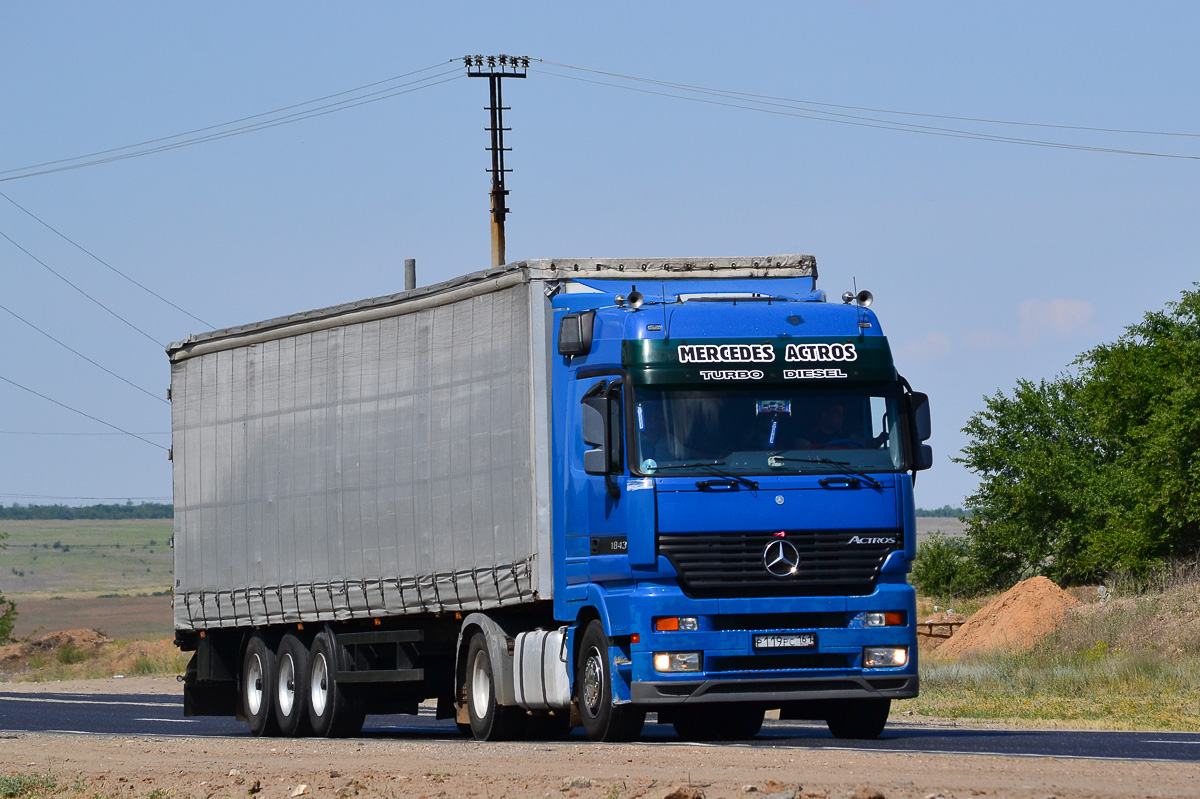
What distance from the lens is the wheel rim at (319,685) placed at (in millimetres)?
20969

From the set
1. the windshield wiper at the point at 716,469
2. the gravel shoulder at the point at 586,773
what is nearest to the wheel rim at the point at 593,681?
the gravel shoulder at the point at 586,773

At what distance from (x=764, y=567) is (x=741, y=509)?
0.56m

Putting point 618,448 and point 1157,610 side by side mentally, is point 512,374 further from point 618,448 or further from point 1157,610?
point 1157,610

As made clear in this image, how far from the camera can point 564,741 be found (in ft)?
57.4

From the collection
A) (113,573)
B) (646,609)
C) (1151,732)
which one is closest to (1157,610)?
(1151,732)

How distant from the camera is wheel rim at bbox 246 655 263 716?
2236cm

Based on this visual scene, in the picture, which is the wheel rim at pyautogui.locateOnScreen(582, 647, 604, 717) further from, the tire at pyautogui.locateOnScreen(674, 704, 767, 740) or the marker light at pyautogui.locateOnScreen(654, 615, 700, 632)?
the tire at pyautogui.locateOnScreen(674, 704, 767, 740)

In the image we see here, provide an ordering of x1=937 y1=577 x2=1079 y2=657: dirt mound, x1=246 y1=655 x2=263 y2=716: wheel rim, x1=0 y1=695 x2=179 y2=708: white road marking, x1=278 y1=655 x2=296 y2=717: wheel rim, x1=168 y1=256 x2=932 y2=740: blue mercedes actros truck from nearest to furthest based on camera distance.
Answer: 1. x1=168 y1=256 x2=932 y2=740: blue mercedes actros truck
2. x1=278 y1=655 x2=296 y2=717: wheel rim
3. x1=246 y1=655 x2=263 y2=716: wheel rim
4. x1=0 y1=695 x2=179 y2=708: white road marking
5. x1=937 y1=577 x2=1079 y2=657: dirt mound

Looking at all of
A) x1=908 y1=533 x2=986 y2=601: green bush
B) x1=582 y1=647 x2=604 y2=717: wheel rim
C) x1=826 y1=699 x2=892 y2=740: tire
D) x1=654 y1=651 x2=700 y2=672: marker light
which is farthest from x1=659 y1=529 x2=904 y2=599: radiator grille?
x1=908 y1=533 x2=986 y2=601: green bush

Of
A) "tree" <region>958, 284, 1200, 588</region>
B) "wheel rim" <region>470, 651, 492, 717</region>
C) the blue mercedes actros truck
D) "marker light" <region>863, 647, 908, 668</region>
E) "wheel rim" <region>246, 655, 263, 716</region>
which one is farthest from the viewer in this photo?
"tree" <region>958, 284, 1200, 588</region>

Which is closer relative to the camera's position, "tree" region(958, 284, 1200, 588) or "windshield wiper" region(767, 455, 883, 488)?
"windshield wiper" region(767, 455, 883, 488)

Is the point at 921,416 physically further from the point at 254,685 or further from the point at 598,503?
the point at 254,685

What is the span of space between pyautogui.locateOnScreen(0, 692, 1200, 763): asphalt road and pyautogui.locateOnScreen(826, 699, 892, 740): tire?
0.15 meters

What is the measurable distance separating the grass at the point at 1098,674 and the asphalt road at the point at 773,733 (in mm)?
1918
